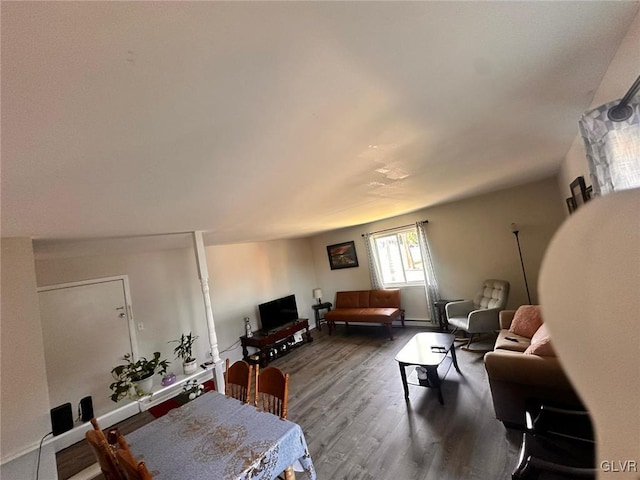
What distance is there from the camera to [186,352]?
366 centimetres

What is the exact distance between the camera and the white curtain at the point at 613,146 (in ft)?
3.06

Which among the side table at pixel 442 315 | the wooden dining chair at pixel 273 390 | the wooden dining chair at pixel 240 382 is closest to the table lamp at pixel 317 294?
the side table at pixel 442 315

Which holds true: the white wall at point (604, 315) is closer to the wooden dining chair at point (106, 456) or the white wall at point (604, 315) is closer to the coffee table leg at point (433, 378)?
the wooden dining chair at point (106, 456)

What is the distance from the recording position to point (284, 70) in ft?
2.69

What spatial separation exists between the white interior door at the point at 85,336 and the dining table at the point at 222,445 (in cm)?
198

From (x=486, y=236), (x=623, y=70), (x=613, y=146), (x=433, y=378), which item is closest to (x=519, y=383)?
(x=433, y=378)

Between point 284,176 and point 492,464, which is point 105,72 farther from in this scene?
point 492,464

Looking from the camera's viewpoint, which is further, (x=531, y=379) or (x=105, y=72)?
(x=531, y=379)

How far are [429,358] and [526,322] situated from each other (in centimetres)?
113

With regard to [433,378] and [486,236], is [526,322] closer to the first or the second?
[433,378]

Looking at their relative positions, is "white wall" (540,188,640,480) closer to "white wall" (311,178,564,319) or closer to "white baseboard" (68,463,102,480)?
"white baseboard" (68,463,102,480)

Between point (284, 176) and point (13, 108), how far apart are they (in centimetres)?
114

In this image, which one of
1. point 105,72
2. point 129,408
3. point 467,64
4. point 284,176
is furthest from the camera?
point 129,408

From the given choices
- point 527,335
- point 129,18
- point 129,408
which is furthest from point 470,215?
point 129,408
